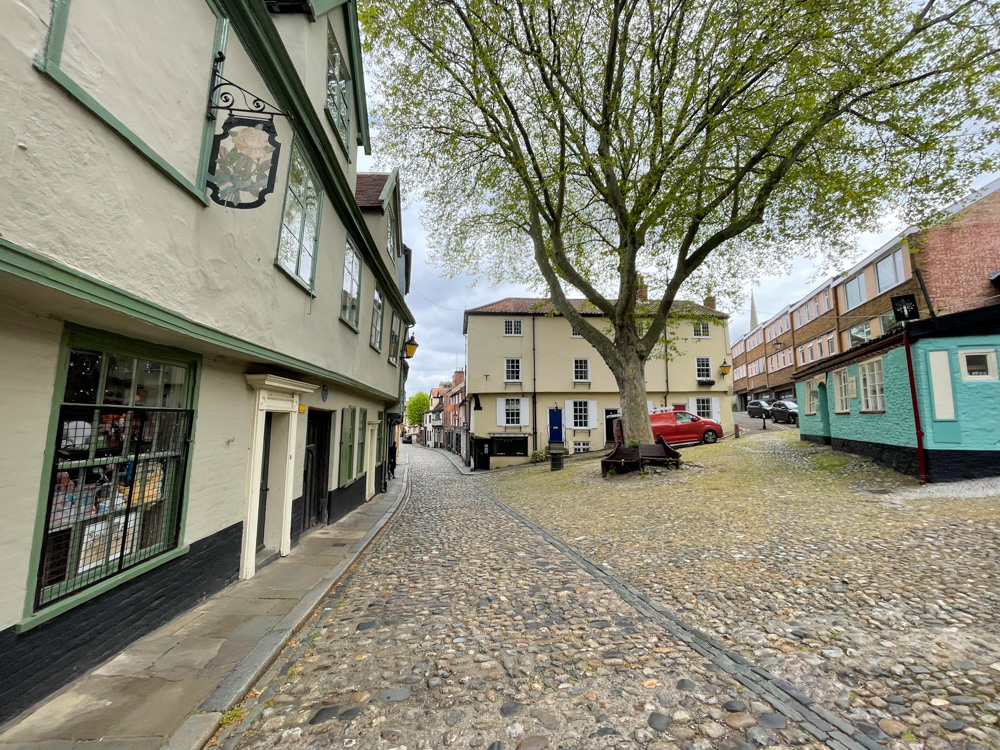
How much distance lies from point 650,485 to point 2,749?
37.7 ft

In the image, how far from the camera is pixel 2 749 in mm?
2465

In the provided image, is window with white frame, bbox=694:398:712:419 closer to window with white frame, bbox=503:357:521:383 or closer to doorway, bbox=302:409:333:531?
window with white frame, bbox=503:357:521:383

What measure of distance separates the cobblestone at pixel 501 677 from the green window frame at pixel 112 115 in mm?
4120

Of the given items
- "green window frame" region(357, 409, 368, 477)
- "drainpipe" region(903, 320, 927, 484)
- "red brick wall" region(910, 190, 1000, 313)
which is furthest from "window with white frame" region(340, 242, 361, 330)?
"red brick wall" region(910, 190, 1000, 313)

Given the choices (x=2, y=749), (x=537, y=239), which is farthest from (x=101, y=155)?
(x=537, y=239)

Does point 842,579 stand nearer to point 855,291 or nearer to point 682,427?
point 682,427

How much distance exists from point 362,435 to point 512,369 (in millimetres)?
15550

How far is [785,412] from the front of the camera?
27453 mm

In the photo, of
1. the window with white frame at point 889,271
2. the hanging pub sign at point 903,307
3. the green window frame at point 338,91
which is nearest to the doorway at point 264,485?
the green window frame at point 338,91

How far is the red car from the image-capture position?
70.0ft

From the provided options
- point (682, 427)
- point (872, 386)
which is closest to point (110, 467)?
point (872, 386)

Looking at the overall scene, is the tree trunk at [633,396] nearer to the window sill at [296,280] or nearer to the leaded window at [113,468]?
the window sill at [296,280]

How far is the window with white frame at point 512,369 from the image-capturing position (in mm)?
26891

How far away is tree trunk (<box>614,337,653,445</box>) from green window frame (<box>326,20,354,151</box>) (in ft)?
31.6
